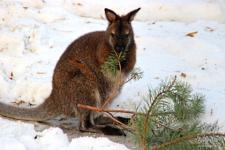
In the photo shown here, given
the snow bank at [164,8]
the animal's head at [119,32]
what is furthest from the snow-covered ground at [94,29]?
the animal's head at [119,32]

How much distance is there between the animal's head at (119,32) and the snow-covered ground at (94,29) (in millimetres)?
859

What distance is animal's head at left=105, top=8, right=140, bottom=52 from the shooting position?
20.2 feet

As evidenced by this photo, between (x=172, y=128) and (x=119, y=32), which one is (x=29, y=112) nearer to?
(x=119, y=32)

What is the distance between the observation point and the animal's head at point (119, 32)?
20.2ft

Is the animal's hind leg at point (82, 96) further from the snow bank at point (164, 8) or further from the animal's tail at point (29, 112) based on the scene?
the snow bank at point (164, 8)

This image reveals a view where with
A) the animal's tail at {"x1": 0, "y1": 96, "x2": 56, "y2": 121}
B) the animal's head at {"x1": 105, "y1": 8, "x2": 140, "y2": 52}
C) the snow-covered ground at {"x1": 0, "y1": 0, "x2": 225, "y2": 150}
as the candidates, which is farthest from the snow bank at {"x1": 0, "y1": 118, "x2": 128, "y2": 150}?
the animal's head at {"x1": 105, "y1": 8, "x2": 140, "y2": 52}

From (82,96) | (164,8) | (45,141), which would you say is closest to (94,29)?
(164,8)

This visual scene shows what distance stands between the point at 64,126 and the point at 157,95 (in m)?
2.01

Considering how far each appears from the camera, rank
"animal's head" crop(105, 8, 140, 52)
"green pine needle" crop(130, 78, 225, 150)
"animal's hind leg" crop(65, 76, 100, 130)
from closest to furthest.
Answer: "green pine needle" crop(130, 78, 225, 150) → "animal's head" crop(105, 8, 140, 52) → "animal's hind leg" crop(65, 76, 100, 130)

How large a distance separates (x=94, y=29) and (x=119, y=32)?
273 centimetres

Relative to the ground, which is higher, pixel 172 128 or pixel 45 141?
pixel 172 128

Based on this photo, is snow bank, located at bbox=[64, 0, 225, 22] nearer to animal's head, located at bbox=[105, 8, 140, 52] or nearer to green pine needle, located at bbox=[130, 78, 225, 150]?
animal's head, located at bbox=[105, 8, 140, 52]

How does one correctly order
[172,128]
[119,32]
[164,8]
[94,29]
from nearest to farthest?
[172,128]
[119,32]
[94,29]
[164,8]

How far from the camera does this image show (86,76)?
249 inches
